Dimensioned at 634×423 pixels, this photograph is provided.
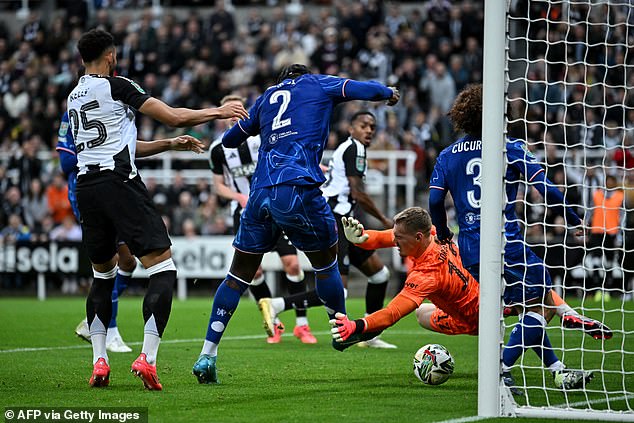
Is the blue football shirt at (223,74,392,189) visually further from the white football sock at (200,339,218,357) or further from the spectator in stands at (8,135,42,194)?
the spectator in stands at (8,135,42,194)

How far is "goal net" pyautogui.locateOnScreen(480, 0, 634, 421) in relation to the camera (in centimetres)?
672

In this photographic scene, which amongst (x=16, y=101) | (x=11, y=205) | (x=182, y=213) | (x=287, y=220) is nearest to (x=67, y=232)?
(x=11, y=205)

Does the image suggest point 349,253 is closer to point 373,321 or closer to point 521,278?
point 521,278

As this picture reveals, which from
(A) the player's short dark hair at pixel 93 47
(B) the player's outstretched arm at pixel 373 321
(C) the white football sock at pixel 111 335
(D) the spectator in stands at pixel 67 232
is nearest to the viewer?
(B) the player's outstretched arm at pixel 373 321

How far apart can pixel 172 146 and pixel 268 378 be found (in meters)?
2.01

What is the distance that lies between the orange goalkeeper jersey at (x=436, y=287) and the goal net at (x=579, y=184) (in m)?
0.60

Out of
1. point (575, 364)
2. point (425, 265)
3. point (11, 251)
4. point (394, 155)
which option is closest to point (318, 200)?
point (425, 265)

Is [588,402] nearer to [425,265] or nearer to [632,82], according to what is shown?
[425,265]

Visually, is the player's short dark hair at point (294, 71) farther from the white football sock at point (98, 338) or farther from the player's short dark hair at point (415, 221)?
the white football sock at point (98, 338)

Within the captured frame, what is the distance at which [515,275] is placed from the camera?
295 inches

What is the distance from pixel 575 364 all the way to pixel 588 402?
258 cm

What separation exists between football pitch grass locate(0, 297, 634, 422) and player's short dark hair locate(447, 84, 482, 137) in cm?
200

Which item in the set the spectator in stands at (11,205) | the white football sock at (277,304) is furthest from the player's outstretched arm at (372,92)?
the spectator in stands at (11,205)

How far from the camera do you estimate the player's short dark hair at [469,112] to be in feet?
25.7
